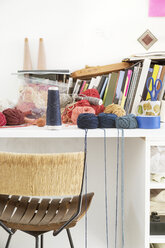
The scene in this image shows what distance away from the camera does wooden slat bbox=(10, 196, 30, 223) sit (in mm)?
1132

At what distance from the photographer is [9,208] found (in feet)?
3.99

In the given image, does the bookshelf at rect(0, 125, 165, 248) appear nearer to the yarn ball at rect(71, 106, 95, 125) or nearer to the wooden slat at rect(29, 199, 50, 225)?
the yarn ball at rect(71, 106, 95, 125)

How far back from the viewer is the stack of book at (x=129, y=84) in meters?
1.54

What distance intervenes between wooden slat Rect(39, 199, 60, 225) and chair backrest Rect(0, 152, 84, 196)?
0.15 m

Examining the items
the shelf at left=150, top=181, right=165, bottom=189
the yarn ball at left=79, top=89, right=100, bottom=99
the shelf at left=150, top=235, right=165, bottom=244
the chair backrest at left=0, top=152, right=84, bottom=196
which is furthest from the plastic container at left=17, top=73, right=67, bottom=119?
the shelf at left=150, top=235, right=165, bottom=244

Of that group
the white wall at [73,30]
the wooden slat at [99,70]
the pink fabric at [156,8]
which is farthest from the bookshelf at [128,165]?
the pink fabric at [156,8]

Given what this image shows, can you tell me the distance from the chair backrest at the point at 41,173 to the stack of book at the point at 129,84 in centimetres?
60

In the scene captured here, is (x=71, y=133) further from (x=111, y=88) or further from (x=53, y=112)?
(x=111, y=88)

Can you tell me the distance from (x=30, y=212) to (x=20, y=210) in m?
0.05

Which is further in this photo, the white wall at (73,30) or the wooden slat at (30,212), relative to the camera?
the white wall at (73,30)

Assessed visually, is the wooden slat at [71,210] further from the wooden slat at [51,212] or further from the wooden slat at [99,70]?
the wooden slat at [99,70]

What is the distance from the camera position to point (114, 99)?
5.19ft

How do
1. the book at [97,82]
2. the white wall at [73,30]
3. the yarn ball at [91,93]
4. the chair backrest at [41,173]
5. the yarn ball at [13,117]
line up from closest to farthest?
the chair backrest at [41,173] → the yarn ball at [13,117] → the yarn ball at [91,93] → the book at [97,82] → the white wall at [73,30]

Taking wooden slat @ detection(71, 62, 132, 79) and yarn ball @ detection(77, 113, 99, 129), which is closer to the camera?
yarn ball @ detection(77, 113, 99, 129)
